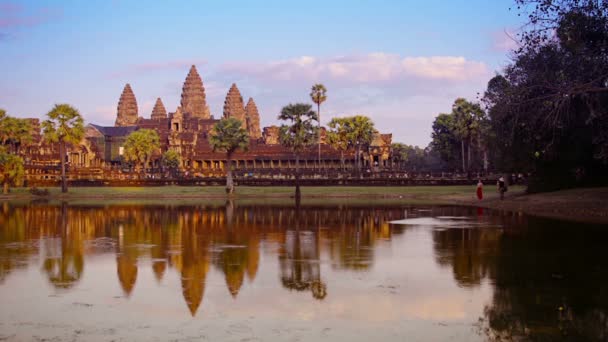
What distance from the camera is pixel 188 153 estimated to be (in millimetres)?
136125

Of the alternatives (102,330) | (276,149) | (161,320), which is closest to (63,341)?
(102,330)

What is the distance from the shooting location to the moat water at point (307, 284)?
12703mm

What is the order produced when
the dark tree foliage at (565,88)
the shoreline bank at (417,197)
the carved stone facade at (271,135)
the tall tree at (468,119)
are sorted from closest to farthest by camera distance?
the dark tree foliage at (565,88) < the shoreline bank at (417,197) < the tall tree at (468,119) < the carved stone facade at (271,135)

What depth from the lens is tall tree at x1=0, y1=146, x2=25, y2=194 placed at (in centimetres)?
7300

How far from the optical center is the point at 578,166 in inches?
1825

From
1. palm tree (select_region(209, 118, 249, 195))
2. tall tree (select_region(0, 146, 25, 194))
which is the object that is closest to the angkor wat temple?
tall tree (select_region(0, 146, 25, 194))

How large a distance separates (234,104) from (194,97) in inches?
444

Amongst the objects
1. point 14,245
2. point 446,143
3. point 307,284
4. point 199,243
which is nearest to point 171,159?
point 446,143

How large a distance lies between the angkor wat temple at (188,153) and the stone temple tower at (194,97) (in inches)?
10.4

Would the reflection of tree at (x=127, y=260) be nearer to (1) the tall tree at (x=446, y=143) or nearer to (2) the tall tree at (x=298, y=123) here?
(2) the tall tree at (x=298, y=123)

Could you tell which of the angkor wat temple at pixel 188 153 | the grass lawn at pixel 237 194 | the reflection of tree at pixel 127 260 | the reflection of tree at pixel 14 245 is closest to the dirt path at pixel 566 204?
the grass lawn at pixel 237 194

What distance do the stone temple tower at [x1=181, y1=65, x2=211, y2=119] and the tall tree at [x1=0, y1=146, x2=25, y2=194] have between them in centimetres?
12084

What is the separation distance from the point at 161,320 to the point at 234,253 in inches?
387

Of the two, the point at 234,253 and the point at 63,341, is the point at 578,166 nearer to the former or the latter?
the point at 234,253
